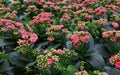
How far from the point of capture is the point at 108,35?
337 centimetres

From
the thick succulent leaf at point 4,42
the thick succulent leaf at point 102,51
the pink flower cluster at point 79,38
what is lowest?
the thick succulent leaf at point 102,51

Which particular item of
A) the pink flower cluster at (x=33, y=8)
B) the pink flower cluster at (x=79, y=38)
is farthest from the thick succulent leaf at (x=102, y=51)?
the pink flower cluster at (x=33, y=8)

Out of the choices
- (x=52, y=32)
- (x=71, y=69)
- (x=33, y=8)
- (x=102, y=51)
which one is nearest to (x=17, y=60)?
(x=52, y=32)

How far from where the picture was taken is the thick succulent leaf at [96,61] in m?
3.34

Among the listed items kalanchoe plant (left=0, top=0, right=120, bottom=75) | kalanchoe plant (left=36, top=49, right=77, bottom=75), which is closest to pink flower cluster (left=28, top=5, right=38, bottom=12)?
kalanchoe plant (left=0, top=0, right=120, bottom=75)

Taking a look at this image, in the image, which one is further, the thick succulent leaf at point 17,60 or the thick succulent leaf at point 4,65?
the thick succulent leaf at point 17,60

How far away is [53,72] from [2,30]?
41.5 inches

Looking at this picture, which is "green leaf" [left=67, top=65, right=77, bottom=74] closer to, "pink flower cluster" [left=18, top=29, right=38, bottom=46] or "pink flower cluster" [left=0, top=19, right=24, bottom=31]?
"pink flower cluster" [left=18, top=29, right=38, bottom=46]

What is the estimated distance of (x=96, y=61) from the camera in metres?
3.37

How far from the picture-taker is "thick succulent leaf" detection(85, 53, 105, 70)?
11.0 ft

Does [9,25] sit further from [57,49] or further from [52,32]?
[57,49]

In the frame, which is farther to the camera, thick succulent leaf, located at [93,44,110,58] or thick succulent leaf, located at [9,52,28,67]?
thick succulent leaf, located at [93,44,110,58]

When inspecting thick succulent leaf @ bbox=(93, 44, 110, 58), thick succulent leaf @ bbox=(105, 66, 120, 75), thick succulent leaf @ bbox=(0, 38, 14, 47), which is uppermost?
thick succulent leaf @ bbox=(0, 38, 14, 47)

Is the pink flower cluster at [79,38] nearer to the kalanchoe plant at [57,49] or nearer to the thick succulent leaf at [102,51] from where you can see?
the kalanchoe plant at [57,49]
